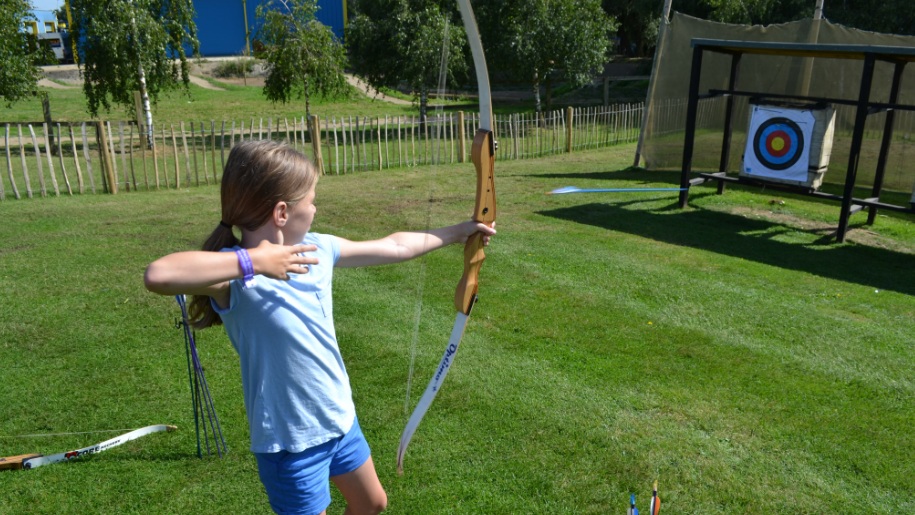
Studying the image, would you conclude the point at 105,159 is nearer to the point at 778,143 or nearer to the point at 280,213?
the point at 778,143

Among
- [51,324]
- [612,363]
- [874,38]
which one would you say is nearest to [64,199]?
[51,324]

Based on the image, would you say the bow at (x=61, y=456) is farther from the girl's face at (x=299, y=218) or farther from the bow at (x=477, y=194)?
the girl's face at (x=299, y=218)

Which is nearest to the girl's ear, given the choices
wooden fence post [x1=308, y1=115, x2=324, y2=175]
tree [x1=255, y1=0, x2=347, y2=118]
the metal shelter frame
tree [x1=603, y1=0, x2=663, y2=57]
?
the metal shelter frame

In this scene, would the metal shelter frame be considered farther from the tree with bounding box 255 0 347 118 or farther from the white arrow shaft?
the tree with bounding box 255 0 347 118

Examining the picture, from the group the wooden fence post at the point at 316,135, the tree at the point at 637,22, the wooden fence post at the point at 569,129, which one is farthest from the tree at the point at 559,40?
the wooden fence post at the point at 316,135

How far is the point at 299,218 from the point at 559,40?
19416mm

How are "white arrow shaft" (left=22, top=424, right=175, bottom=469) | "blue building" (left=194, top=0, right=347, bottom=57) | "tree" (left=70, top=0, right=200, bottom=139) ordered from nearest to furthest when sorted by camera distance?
"white arrow shaft" (left=22, top=424, right=175, bottom=469) → "tree" (left=70, top=0, right=200, bottom=139) → "blue building" (left=194, top=0, right=347, bottom=57)

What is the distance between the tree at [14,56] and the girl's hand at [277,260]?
17.4m

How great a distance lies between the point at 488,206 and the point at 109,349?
3.49 metres

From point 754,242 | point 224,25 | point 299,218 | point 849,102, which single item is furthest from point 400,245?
point 224,25

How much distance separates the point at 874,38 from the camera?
35.2 feet

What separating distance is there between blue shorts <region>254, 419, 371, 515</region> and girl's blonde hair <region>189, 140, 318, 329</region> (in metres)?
0.49

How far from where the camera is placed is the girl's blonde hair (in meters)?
2.00

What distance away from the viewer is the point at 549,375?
4.52 m
